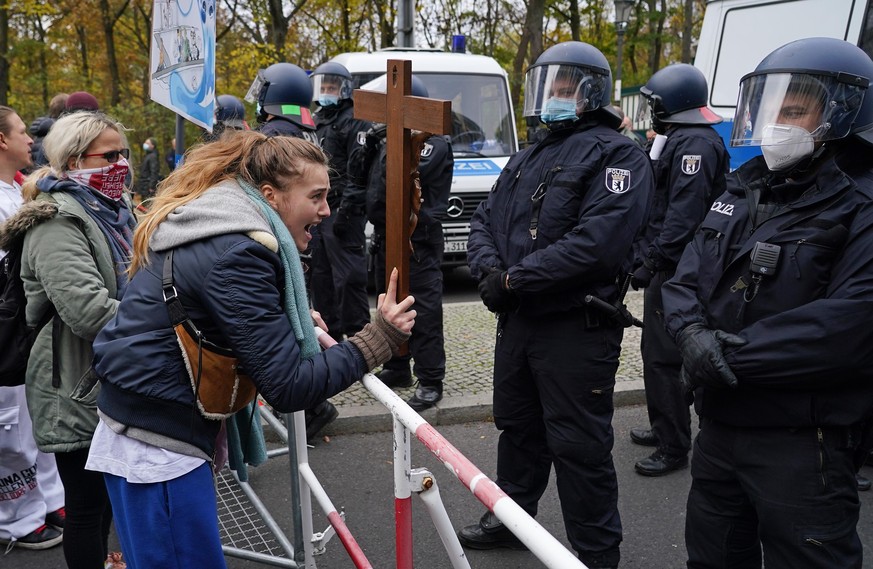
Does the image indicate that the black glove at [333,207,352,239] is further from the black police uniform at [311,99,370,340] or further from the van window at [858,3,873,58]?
the van window at [858,3,873,58]

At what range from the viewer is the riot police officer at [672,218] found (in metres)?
3.91

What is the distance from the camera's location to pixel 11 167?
359cm

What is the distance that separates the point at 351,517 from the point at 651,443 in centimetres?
186

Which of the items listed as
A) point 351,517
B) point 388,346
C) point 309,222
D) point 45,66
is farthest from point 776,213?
point 45,66

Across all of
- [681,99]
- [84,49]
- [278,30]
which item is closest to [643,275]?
[681,99]

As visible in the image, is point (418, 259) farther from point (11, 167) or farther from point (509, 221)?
point (11, 167)

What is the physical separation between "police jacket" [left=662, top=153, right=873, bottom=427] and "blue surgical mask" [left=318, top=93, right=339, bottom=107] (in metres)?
3.82

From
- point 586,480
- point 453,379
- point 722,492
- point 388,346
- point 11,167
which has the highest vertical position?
point 11,167

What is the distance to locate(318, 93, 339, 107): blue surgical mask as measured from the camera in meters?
5.56

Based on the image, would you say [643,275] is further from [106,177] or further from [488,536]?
[106,177]

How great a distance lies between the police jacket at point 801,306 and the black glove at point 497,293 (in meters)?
0.89

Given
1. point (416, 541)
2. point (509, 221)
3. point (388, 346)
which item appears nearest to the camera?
Result: point (388, 346)

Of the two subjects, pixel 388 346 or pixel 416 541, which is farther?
pixel 416 541

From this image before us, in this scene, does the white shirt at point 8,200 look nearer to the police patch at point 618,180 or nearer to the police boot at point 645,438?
the police patch at point 618,180
